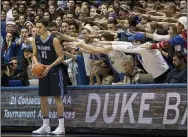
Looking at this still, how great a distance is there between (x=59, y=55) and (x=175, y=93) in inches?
88.9

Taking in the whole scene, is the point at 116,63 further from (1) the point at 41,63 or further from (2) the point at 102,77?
(1) the point at 41,63

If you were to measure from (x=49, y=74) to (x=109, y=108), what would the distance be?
1.28 metres

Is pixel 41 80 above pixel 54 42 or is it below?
below

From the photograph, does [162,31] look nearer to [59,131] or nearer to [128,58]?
[128,58]

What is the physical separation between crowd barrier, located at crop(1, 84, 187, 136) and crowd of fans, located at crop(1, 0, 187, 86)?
315 millimetres

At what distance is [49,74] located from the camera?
1026cm

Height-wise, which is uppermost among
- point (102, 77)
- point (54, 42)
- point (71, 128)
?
point (54, 42)

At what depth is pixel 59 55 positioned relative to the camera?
10.1 metres

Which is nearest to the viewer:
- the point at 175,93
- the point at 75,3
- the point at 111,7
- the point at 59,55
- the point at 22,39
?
the point at 175,93

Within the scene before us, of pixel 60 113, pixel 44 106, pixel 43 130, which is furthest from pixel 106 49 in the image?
pixel 43 130

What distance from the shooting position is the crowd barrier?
30.8ft

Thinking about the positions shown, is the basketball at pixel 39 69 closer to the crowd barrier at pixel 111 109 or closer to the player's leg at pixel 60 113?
the player's leg at pixel 60 113

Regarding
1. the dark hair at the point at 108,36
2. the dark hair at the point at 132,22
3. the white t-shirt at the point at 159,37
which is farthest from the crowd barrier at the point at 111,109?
the dark hair at the point at 132,22

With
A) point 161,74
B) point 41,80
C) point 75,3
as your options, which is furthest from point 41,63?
point 75,3
